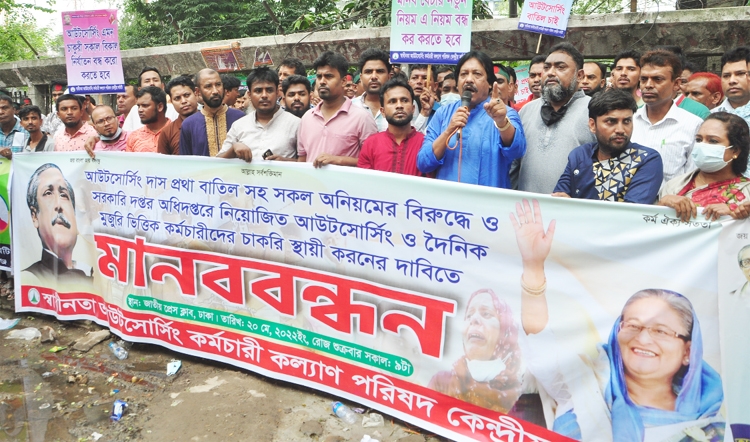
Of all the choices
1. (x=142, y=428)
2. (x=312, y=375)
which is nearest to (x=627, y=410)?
(x=312, y=375)

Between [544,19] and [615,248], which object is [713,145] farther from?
[544,19]

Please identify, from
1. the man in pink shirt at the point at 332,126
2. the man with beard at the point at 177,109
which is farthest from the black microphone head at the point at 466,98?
the man with beard at the point at 177,109

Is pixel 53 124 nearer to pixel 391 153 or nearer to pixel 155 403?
pixel 155 403

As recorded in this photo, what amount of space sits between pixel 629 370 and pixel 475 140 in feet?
4.82

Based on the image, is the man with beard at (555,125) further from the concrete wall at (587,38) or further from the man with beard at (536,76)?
the concrete wall at (587,38)

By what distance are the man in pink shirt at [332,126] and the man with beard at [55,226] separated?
2.02m

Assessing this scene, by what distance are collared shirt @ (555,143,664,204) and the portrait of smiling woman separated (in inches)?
16.0

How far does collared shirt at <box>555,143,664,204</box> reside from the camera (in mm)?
2834

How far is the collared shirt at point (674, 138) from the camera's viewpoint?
337 centimetres

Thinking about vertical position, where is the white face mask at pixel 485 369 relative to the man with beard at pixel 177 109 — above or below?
below

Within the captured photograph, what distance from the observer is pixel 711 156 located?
2.72 metres

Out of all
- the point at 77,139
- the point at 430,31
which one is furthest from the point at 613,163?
the point at 77,139

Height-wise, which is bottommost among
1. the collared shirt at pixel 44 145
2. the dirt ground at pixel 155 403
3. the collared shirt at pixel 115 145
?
the dirt ground at pixel 155 403

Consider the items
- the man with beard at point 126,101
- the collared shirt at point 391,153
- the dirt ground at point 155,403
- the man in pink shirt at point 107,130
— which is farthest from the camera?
the man with beard at point 126,101
